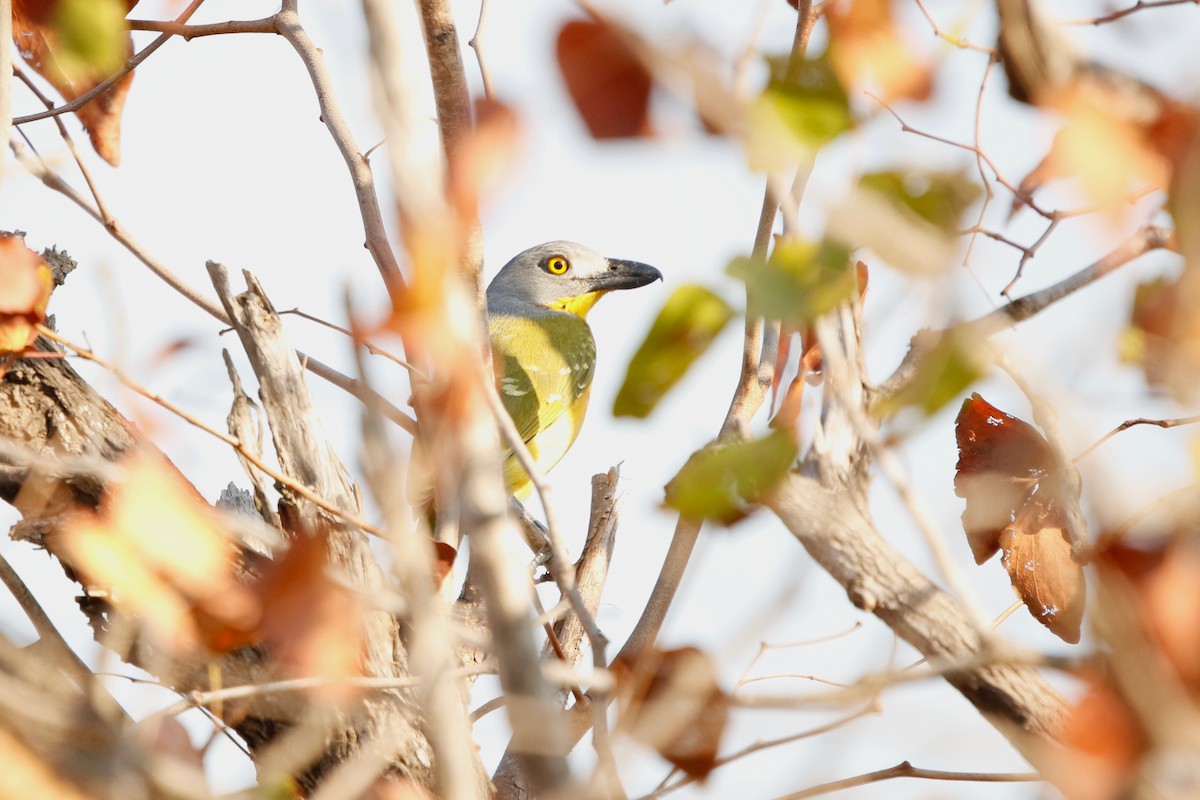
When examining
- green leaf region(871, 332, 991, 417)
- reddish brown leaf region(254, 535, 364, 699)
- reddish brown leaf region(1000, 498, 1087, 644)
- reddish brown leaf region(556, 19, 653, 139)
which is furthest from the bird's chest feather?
green leaf region(871, 332, 991, 417)

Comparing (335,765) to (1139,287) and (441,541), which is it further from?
(1139,287)

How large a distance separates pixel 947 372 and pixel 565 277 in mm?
7519

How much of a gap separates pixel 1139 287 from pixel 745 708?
1003mm

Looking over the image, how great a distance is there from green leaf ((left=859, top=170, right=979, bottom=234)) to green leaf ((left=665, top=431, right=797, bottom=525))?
39cm

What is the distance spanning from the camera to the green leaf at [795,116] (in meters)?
1.40

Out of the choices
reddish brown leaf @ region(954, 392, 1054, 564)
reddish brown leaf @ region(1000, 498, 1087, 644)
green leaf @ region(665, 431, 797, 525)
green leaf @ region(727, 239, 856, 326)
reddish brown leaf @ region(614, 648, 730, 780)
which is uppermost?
reddish brown leaf @ region(954, 392, 1054, 564)

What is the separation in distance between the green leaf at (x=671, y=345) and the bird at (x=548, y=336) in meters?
4.69

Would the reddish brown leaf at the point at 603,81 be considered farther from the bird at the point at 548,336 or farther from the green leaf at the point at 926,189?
the bird at the point at 548,336

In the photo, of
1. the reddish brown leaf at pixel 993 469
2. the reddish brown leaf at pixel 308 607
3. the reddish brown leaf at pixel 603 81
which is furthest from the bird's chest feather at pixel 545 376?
the reddish brown leaf at pixel 603 81

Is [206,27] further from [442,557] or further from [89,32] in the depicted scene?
[442,557]

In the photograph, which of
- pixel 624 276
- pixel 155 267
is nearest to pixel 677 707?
pixel 155 267

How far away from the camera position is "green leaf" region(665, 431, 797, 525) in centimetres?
173

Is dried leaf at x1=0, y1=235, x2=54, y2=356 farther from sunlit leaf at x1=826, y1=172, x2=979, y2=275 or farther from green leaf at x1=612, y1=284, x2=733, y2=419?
sunlit leaf at x1=826, y1=172, x2=979, y2=275

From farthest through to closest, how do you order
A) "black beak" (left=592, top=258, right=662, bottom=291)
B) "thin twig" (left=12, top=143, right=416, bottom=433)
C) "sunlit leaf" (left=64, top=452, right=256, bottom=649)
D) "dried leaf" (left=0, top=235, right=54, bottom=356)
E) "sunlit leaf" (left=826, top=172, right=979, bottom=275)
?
"black beak" (left=592, top=258, right=662, bottom=291) < "thin twig" (left=12, top=143, right=416, bottom=433) < "dried leaf" (left=0, top=235, right=54, bottom=356) < "sunlit leaf" (left=64, top=452, right=256, bottom=649) < "sunlit leaf" (left=826, top=172, right=979, bottom=275)
